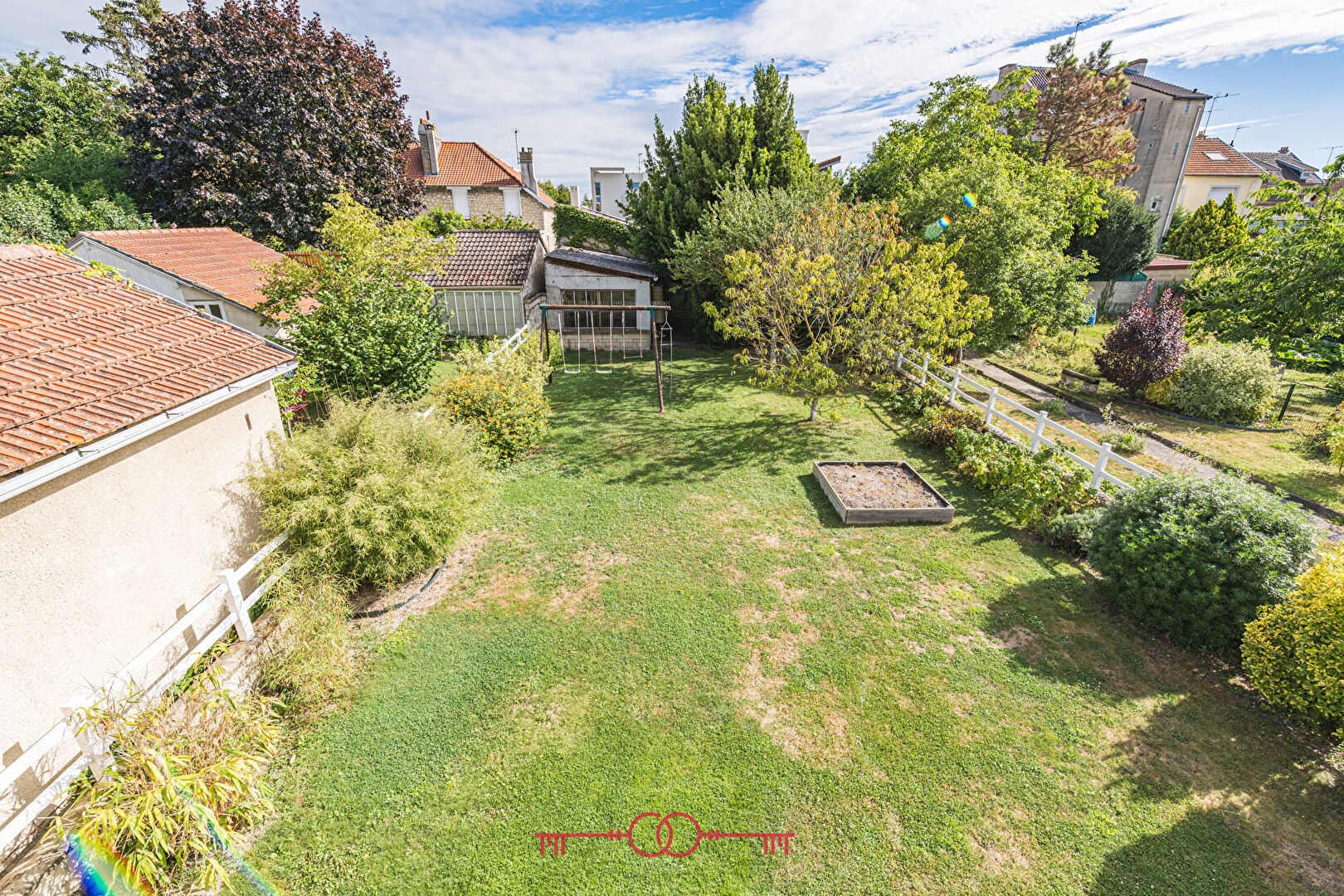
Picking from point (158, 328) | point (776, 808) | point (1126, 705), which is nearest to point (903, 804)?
point (776, 808)

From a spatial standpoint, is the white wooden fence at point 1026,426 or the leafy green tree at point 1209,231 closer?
the white wooden fence at point 1026,426

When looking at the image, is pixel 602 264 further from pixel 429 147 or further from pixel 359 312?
pixel 429 147

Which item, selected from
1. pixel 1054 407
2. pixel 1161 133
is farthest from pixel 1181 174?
pixel 1054 407

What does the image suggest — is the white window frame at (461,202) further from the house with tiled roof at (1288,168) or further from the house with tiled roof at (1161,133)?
the house with tiled roof at (1288,168)

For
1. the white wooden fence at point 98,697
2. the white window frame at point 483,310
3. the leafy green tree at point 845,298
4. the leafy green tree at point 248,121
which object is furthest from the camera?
the white window frame at point 483,310

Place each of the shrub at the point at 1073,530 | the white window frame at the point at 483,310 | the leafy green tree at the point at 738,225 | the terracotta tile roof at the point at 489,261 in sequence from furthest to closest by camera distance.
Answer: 1. the white window frame at the point at 483,310
2. the terracotta tile roof at the point at 489,261
3. the leafy green tree at the point at 738,225
4. the shrub at the point at 1073,530

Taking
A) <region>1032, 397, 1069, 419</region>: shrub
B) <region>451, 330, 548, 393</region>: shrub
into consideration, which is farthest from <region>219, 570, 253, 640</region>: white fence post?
<region>1032, 397, 1069, 419</region>: shrub

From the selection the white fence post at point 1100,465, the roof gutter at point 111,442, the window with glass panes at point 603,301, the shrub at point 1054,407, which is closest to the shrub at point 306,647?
the roof gutter at point 111,442

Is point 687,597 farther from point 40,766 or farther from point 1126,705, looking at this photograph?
point 40,766
